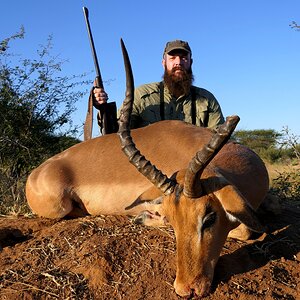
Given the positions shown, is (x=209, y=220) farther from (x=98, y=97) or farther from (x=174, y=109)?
(x=174, y=109)

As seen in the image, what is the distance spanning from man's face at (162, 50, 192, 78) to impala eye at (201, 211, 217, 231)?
4.95m

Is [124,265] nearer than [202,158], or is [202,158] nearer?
[202,158]

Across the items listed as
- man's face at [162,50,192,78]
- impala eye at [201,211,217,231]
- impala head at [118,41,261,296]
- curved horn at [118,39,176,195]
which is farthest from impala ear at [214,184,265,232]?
man's face at [162,50,192,78]

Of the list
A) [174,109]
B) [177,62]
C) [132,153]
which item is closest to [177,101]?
[174,109]

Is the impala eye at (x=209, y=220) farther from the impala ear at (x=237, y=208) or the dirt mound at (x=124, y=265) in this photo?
the dirt mound at (x=124, y=265)

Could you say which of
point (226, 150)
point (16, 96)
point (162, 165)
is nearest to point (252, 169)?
point (226, 150)

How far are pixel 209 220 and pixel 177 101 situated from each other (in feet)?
15.6

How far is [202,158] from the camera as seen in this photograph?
388 centimetres

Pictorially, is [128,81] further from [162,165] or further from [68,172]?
[68,172]

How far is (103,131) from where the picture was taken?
7.98 m

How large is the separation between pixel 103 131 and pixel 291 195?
3294 mm

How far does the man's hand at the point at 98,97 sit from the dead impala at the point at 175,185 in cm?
122

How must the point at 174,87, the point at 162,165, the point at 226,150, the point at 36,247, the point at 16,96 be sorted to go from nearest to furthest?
1. the point at 36,247
2. the point at 226,150
3. the point at 162,165
4. the point at 174,87
5. the point at 16,96

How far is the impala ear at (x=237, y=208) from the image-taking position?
394cm
